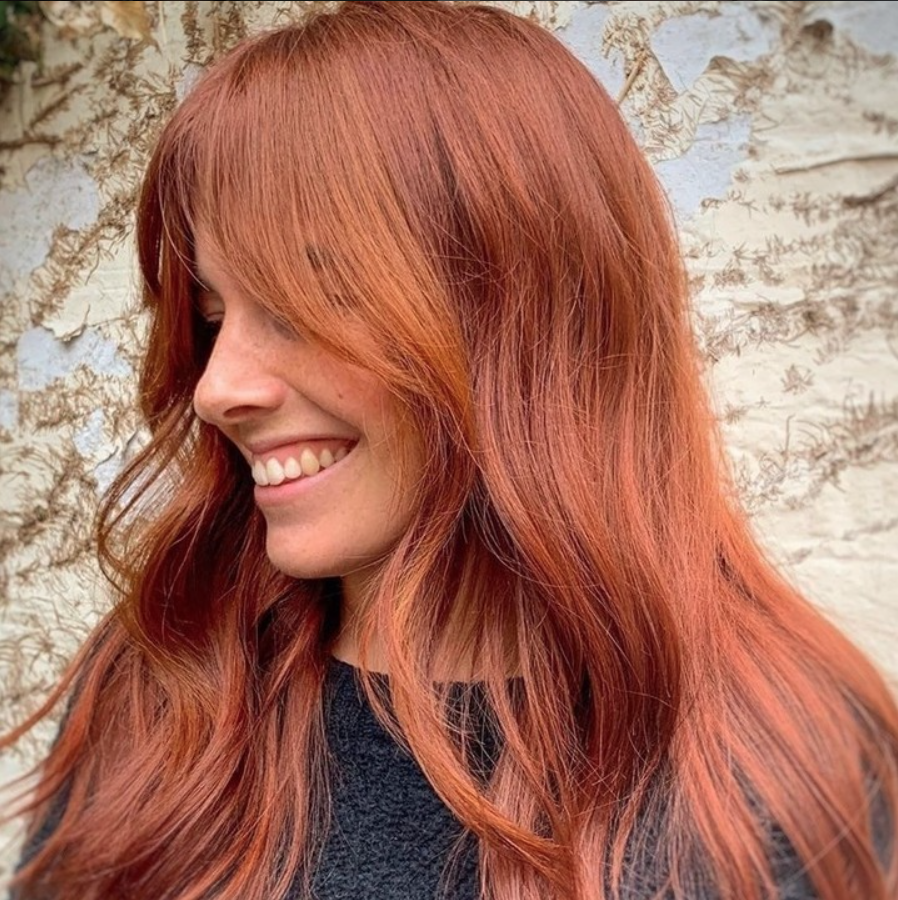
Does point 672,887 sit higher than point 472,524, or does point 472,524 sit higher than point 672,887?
point 472,524

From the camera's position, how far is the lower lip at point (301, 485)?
0.74 meters

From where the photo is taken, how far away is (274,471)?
758 millimetres

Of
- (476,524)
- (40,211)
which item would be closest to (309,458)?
(476,524)

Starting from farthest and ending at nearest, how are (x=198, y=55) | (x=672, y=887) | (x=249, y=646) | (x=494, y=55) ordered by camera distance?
(x=198, y=55)
(x=249, y=646)
(x=494, y=55)
(x=672, y=887)

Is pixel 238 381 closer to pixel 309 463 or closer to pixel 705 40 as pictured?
pixel 309 463

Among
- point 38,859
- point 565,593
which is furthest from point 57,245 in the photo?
point 565,593

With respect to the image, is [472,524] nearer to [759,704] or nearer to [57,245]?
[759,704]

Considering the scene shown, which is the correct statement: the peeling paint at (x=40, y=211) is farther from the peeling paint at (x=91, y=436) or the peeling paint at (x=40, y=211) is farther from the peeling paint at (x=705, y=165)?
the peeling paint at (x=705, y=165)

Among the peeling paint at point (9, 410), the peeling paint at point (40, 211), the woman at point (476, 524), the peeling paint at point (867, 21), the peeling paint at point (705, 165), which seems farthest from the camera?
the peeling paint at point (9, 410)

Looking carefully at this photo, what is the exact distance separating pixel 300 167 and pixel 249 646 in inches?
18.5

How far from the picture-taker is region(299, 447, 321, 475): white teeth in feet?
2.43

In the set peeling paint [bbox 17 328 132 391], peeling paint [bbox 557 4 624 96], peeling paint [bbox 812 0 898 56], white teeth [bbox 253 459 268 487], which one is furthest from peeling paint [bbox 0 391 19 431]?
peeling paint [bbox 812 0 898 56]

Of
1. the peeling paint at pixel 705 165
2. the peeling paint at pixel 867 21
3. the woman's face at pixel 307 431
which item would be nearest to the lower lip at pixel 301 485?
the woman's face at pixel 307 431

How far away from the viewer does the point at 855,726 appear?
2.22ft
